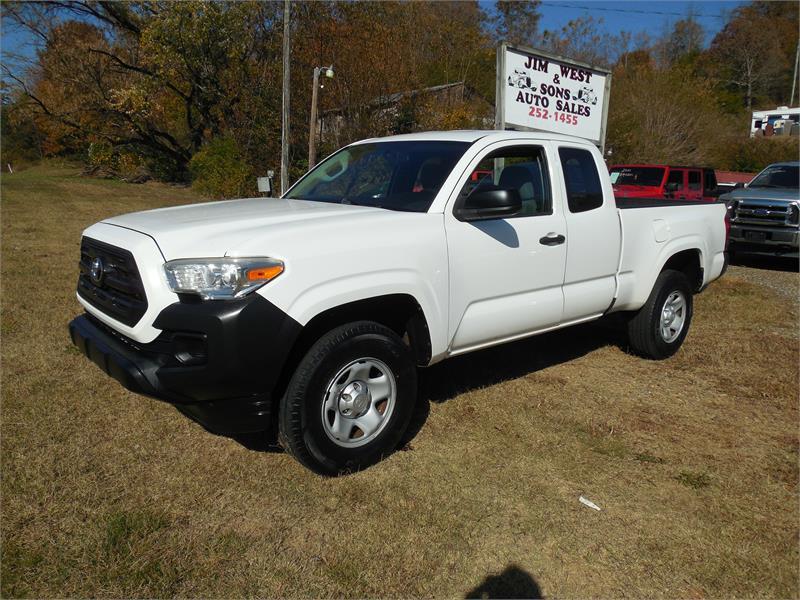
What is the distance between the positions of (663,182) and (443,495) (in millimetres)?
13351

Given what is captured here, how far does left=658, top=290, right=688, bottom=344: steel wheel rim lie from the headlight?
3.87 metres

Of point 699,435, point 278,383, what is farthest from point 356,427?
point 699,435

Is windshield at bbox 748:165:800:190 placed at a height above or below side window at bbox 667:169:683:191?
below

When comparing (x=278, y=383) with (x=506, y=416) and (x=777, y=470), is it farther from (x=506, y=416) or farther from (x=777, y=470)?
(x=777, y=470)

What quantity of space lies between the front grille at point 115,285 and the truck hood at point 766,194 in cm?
1041

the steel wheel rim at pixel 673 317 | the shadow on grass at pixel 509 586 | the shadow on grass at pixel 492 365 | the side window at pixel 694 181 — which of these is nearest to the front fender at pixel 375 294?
the shadow on grass at pixel 492 365

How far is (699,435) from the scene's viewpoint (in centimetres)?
413

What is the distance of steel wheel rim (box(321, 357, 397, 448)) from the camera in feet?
10.8

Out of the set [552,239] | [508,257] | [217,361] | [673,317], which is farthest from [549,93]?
[217,361]

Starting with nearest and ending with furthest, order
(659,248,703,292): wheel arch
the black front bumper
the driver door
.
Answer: the black front bumper
the driver door
(659,248,703,292): wheel arch

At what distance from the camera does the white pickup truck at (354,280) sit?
9.54 feet

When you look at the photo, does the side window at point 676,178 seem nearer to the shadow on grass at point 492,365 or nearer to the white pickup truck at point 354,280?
the shadow on grass at point 492,365

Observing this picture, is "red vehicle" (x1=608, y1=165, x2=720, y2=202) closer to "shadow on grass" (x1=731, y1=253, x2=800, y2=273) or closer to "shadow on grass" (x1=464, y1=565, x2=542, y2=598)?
"shadow on grass" (x1=731, y1=253, x2=800, y2=273)

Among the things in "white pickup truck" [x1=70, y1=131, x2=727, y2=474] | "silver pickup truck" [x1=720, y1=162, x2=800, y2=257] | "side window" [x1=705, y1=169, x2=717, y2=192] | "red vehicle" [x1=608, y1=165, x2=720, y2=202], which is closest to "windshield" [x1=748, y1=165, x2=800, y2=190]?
"silver pickup truck" [x1=720, y1=162, x2=800, y2=257]
